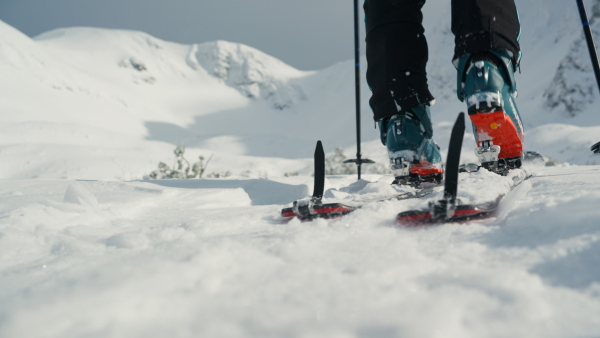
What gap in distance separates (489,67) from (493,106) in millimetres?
156

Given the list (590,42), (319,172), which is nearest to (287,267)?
(319,172)

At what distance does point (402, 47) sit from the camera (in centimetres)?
158

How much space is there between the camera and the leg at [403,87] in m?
1.57

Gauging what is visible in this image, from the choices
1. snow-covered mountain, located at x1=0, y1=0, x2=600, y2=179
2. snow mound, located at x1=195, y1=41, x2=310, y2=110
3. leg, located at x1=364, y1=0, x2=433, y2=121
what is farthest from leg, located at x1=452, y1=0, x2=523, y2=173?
snow mound, located at x1=195, y1=41, x2=310, y2=110

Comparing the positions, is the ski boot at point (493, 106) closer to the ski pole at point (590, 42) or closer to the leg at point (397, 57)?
the leg at point (397, 57)

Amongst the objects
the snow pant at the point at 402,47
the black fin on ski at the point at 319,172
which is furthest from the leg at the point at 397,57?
the black fin on ski at the point at 319,172

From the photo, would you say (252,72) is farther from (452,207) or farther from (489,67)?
(452,207)

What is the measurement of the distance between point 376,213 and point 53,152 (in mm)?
10516

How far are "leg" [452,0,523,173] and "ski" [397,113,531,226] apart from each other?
2.51 ft

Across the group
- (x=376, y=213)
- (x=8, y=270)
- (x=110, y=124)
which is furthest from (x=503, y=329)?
(x=110, y=124)

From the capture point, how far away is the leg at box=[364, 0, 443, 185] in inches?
61.8

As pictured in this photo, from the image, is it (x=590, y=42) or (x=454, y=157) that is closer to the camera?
(x=454, y=157)

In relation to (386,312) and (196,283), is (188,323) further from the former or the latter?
(386,312)

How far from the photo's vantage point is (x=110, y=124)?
79.8ft
